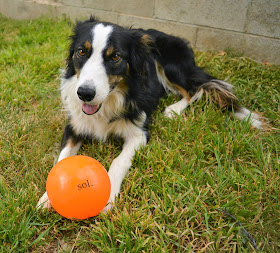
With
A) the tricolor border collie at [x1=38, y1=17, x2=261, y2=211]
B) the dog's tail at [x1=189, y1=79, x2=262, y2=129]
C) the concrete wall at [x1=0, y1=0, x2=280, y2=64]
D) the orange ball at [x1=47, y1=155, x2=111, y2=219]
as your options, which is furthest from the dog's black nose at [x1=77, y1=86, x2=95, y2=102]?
the concrete wall at [x1=0, y1=0, x2=280, y2=64]

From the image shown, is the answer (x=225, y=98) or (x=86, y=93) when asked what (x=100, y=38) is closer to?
(x=86, y=93)

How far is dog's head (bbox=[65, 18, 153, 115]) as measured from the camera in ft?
6.65

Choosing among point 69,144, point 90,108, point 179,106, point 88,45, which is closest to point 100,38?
point 88,45

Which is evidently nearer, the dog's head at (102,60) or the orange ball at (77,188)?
the orange ball at (77,188)

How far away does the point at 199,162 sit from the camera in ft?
7.30

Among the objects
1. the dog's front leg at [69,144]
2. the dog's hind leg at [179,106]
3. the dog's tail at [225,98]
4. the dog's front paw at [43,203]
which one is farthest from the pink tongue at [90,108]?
the dog's tail at [225,98]

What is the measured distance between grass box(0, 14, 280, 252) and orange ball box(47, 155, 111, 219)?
13 cm

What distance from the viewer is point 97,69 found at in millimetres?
2074

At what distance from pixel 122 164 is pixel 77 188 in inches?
25.0

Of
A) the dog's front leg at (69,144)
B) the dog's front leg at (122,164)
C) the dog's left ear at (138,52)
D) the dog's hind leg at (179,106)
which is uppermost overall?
the dog's left ear at (138,52)

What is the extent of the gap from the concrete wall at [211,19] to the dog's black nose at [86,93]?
305 cm

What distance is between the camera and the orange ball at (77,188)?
1.58m

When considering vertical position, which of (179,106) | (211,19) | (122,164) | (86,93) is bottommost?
(179,106)

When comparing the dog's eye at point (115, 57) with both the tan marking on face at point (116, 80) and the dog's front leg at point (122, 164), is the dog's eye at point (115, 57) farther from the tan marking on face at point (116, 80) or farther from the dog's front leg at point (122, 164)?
the dog's front leg at point (122, 164)
